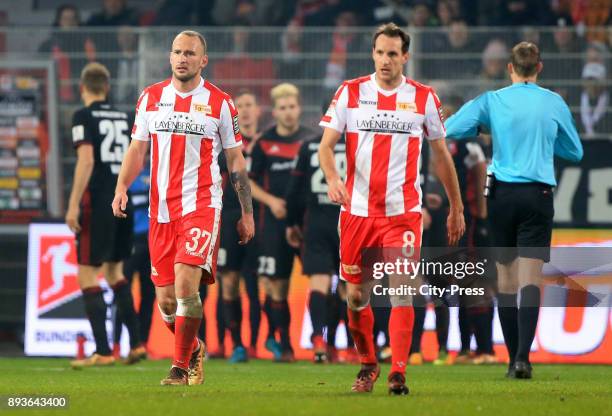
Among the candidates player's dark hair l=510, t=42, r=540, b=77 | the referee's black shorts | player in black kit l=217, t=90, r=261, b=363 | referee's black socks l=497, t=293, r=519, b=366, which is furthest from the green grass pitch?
player's dark hair l=510, t=42, r=540, b=77

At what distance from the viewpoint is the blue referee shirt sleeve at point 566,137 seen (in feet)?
35.7

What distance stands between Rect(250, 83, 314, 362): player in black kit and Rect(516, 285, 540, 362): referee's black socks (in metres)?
4.12

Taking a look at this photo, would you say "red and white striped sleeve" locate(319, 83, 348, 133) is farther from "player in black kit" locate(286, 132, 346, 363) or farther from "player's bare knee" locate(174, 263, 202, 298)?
"player in black kit" locate(286, 132, 346, 363)

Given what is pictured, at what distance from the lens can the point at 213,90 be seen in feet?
32.0

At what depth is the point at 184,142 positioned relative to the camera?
377 inches

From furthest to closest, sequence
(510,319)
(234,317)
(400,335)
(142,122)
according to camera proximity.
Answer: (234,317), (510,319), (142,122), (400,335)

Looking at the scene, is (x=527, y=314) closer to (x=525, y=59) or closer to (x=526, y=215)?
(x=526, y=215)

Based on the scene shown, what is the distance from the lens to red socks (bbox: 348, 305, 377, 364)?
30.2 feet

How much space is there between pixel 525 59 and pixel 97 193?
4274mm

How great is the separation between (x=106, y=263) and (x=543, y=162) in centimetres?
446

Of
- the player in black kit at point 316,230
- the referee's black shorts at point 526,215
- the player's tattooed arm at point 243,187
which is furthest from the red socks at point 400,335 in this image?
the player in black kit at point 316,230

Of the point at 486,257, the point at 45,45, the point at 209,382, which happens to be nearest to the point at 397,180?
the point at 209,382

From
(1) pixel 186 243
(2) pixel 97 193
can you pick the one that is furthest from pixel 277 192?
(1) pixel 186 243

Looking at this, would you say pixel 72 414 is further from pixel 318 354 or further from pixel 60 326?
pixel 60 326
